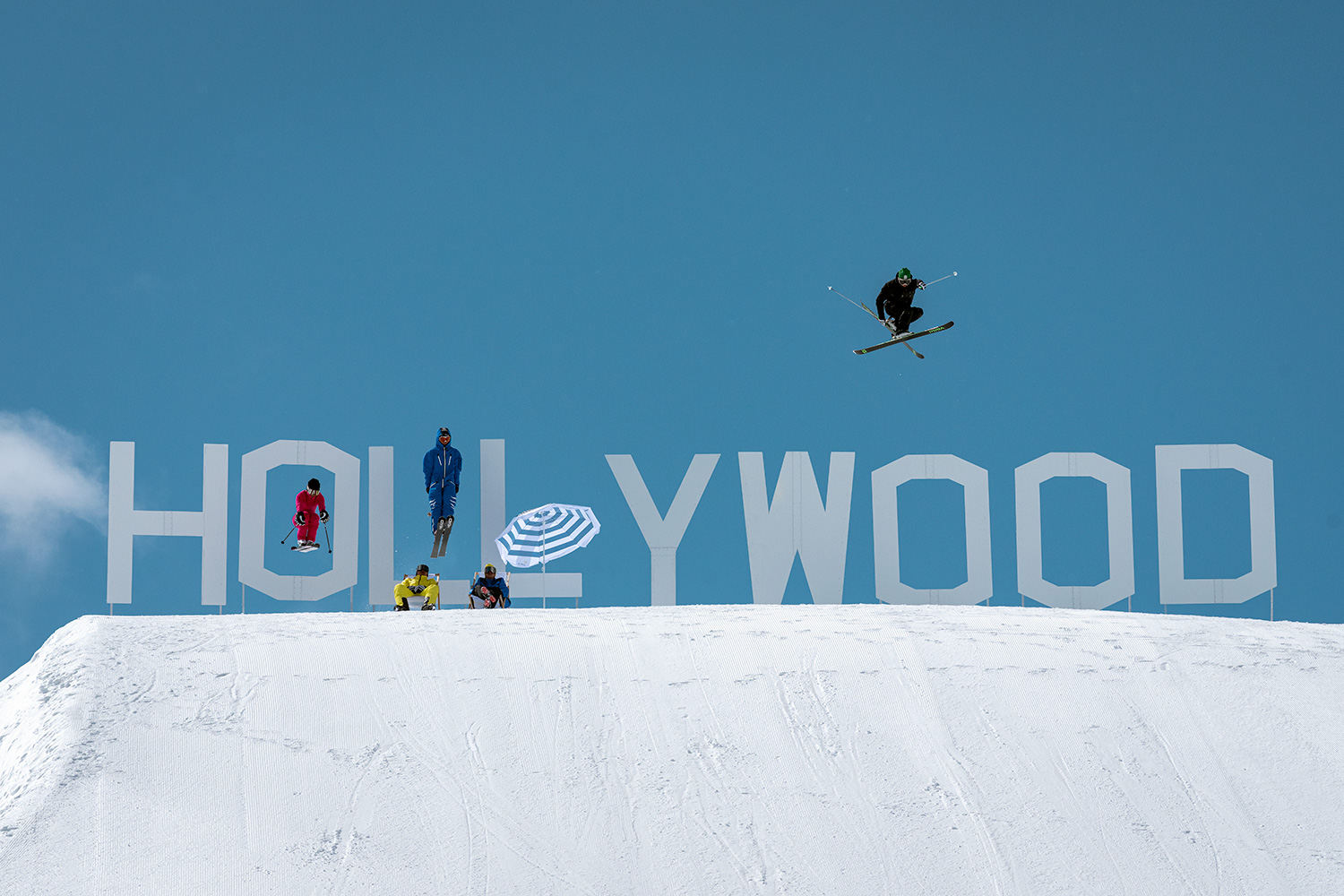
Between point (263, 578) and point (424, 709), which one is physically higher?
point (263, 578)

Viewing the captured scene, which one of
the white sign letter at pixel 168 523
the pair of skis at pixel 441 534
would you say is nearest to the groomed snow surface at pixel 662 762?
the white sign letter at pixel 168 523

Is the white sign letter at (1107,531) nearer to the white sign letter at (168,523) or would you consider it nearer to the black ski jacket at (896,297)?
the black ski jacket at (896,297)

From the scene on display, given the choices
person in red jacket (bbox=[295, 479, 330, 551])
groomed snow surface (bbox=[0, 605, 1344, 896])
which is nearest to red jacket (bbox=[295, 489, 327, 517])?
person in red jacket (bbox=[295, 479, 330, 551])

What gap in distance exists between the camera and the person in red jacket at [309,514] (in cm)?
1513

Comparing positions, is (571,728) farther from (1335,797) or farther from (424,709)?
(1335,797)

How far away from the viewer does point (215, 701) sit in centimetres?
966

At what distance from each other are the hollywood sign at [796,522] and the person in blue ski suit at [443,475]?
29.4 inches

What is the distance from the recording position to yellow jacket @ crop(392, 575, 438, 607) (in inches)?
585

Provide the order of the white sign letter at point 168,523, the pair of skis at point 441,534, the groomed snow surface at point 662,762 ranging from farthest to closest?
the pair of skis at point 441,534 < the white sign letter at point 168,523 < the groomed snow surface at point 662,762

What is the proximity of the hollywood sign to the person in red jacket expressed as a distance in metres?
0.47

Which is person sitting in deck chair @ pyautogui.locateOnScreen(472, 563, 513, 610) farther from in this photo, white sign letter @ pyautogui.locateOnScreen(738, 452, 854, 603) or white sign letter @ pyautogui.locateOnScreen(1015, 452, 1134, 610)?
white sign letter @ pyautogui.locateOnScreen(1015, 452, 1134, 610)

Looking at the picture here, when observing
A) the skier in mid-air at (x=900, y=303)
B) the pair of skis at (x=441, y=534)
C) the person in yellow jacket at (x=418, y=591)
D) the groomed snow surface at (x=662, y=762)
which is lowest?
the groomed snow surface at (x=662, y=762)

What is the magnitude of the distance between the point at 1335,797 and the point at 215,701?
31.1 feet

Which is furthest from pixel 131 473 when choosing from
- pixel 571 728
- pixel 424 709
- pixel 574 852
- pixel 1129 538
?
pixel 1129 538
